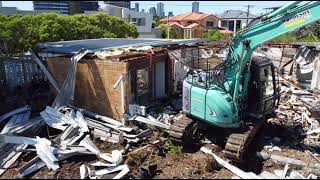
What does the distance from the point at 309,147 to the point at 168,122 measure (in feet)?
15.3

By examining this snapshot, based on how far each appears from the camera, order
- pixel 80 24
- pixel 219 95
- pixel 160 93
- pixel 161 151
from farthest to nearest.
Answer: pixel 80 24 < pixel 160 93 < pixel 161 151 < pixel 219 95

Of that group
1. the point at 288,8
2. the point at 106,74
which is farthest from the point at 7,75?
the point at 288,8

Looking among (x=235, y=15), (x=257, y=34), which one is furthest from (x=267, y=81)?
(x=235, y=15)

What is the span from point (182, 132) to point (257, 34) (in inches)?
139

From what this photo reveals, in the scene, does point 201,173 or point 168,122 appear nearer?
point 201,173

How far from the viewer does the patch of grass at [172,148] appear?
396 inches

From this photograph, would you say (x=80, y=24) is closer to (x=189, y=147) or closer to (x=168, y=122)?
(x=168, y=122)

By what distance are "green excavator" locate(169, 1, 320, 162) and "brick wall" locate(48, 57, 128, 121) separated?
2.75 metres

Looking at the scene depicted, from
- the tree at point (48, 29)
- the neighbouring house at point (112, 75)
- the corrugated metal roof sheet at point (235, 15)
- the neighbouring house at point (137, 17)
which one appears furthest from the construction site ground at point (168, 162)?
the corrugated metal roof sheet at point (235, 15)

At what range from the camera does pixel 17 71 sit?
16.1m

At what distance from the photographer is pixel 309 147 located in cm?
1051

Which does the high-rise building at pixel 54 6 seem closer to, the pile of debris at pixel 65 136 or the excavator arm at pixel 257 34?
the pile of debris at pixel 65 136

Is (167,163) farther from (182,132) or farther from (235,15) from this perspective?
(235,15)

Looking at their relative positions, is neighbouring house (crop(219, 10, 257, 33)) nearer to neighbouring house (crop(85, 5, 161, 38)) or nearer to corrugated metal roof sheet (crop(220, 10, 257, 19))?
corrugated metal roof sheet (crop(220, 10, 257, 19))
